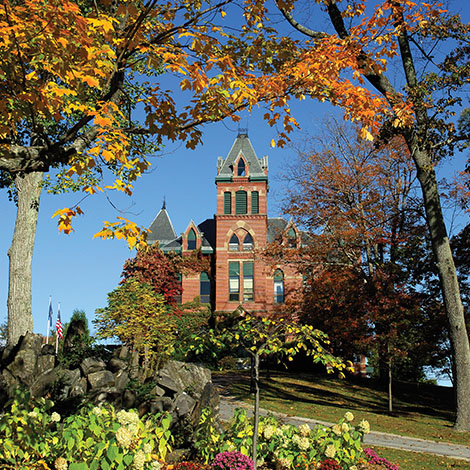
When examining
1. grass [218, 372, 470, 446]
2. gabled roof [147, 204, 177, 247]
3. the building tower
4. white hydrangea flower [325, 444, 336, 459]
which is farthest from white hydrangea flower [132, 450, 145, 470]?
gabled roof [147, 204, 177, 247]

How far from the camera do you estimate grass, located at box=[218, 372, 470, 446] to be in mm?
14859

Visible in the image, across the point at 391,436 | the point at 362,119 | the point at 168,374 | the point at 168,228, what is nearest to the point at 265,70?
the point at 362,119

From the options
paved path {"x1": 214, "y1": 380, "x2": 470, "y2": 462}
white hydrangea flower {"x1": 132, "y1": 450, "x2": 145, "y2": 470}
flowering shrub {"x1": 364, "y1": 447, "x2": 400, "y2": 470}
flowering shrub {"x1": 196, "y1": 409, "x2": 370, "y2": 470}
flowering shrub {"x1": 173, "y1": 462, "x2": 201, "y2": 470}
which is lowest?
paved path {"x1": 214, "y1": 380, "x2": 470, "y2": 462}

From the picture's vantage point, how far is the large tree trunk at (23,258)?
15.6m

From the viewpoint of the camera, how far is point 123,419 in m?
6.47

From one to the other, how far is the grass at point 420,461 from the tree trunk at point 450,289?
402 centimetres

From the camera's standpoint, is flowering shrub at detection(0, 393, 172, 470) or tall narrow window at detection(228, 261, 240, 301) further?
tall narrow window at detection(228, 261, 240, 301)

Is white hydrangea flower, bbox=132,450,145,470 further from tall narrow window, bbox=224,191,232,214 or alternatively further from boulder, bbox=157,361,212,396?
tall narrow window, bbox=224,191,232,214

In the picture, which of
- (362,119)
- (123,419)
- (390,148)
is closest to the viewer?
(123,419)

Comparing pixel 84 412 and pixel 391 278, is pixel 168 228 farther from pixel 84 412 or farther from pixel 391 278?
pixel 84 412

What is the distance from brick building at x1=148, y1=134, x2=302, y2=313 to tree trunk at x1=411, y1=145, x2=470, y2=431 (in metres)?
22.8

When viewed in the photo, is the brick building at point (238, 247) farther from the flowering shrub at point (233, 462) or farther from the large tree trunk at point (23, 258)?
the flowering shrub at point (233, 462)

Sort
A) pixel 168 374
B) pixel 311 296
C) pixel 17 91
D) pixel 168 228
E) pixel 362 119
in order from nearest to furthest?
pixel 17 91 → pixel 362 119 → pixel 168 374 → pixel 311 296 → pixel 168 228

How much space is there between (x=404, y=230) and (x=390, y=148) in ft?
13.2
